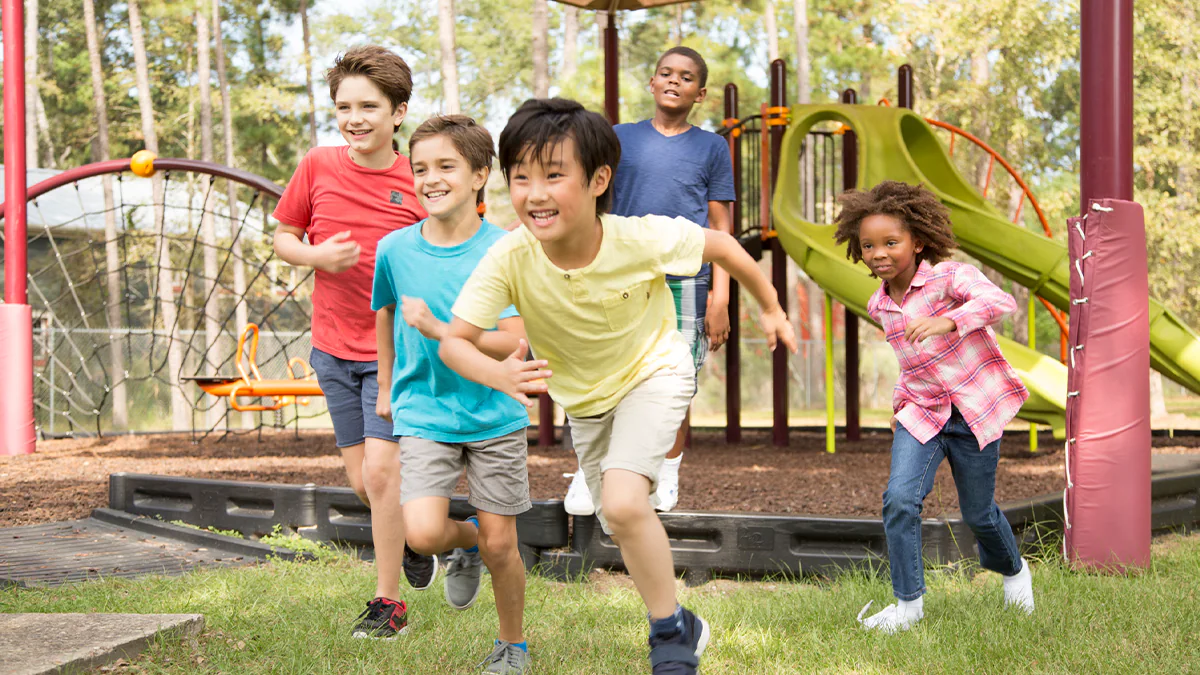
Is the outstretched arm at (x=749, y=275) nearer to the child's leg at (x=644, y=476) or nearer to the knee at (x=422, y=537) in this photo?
the child's leg at (x=644, y=476)

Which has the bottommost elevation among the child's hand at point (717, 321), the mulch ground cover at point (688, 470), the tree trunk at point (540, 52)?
the mulch ground cover at point (688, 470)

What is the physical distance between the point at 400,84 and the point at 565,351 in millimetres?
1406

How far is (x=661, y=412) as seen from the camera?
2873 mm

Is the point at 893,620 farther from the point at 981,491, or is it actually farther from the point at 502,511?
the point at 502,511

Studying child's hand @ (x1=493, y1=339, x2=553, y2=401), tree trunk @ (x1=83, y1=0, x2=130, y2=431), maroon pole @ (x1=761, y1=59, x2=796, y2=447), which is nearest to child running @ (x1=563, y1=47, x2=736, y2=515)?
child's hand @ (x1=493, y1=339, x2=553, y2=401)

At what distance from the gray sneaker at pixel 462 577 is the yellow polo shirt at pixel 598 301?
0.88 m

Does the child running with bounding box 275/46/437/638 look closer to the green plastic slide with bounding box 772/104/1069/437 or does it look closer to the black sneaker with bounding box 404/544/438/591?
the black sneaker with bounding box 404/544/438/591

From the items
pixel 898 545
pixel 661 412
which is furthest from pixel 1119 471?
pixel 661 412

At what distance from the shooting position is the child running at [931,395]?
11.6 feet

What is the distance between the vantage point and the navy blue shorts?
3756 mm

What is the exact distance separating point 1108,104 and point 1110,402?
1.22m

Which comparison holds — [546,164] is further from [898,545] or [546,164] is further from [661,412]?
[898,545]

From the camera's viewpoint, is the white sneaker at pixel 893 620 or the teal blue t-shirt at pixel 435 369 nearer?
the teal blue t-shirt at pixel 435 369

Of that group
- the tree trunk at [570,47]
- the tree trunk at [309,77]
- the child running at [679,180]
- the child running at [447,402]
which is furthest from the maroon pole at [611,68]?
the tree trunk at [309,77]
